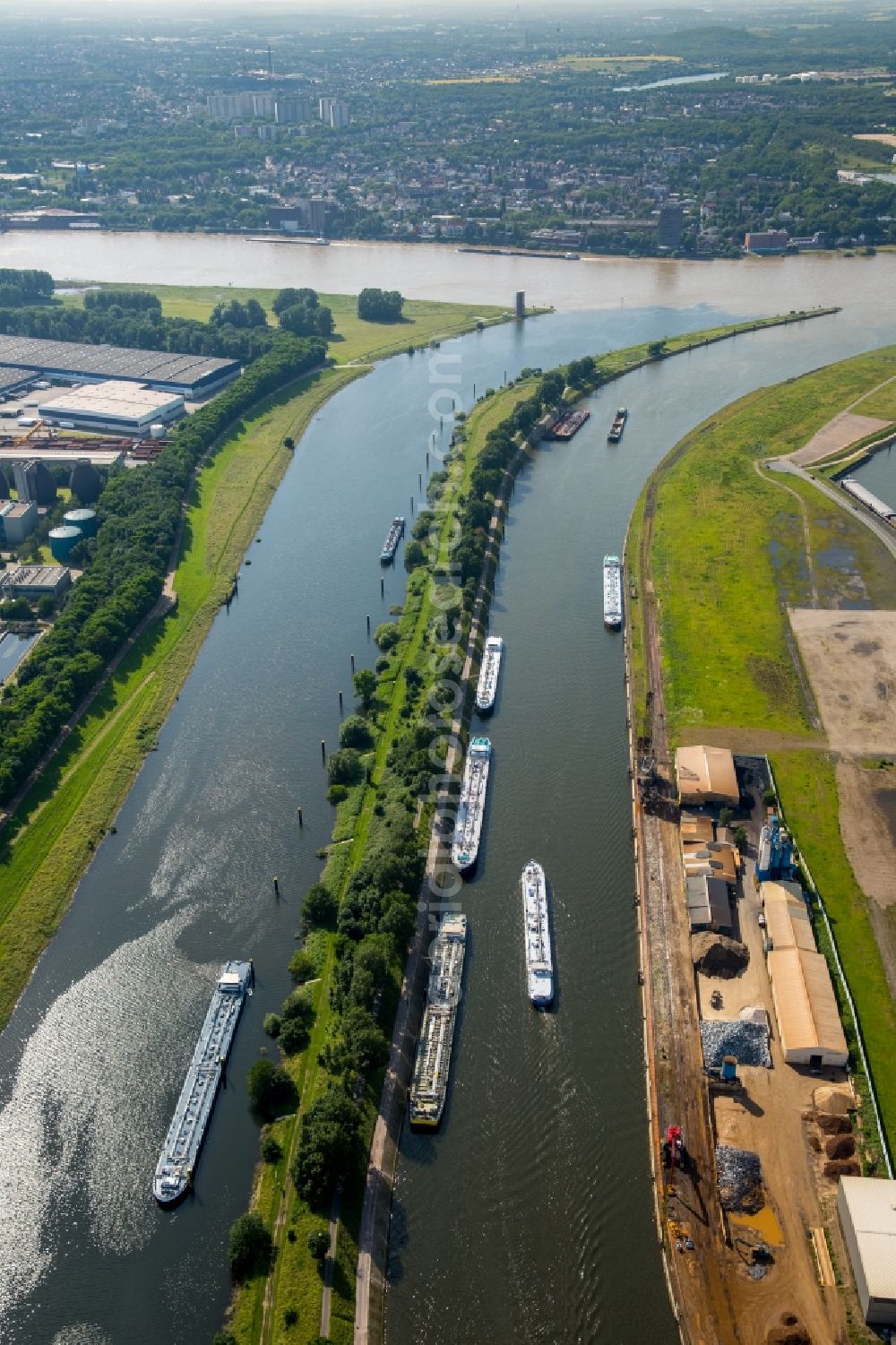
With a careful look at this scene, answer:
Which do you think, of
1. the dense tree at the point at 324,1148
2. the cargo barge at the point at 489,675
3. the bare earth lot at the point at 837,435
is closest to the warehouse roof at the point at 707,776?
the cargo barge at the point at 489,675

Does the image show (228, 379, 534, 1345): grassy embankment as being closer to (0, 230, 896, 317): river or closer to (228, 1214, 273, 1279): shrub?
(228, 1214, 273, 1279): shrub

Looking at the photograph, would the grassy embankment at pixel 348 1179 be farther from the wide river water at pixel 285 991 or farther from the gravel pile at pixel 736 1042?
the gravel pile at pixel 736 1042

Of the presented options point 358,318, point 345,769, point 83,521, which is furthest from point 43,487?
point 358,318

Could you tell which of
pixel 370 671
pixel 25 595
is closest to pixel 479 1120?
pixel 370 671

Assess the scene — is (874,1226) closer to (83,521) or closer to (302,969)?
(302,969)

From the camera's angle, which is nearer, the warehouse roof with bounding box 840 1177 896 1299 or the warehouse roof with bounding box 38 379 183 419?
the warehouse roof with bounding box 840 1177 896 1299

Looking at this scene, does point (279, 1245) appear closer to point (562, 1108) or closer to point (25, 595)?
point (562, 1108)

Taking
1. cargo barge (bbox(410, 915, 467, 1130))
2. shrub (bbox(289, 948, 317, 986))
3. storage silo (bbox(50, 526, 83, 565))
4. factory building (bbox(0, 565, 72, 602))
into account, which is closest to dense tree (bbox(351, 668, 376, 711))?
cargo barge (bbox(410, 915, 467, 1130))
